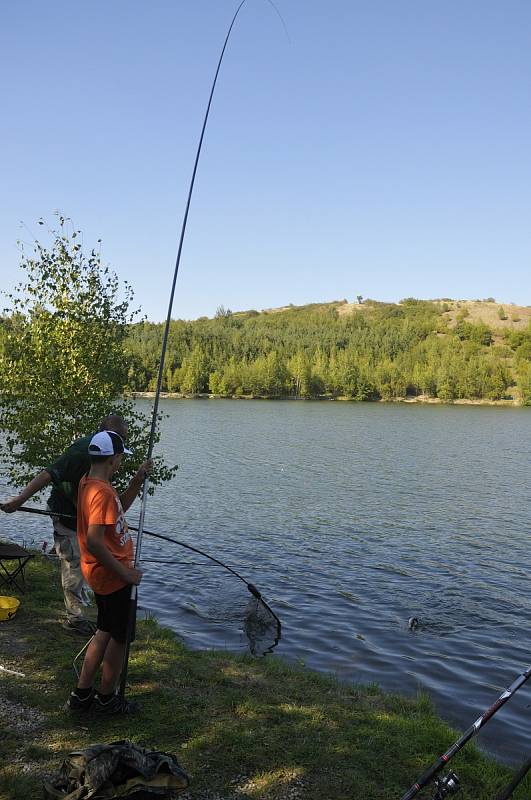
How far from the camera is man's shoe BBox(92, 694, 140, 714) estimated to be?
601 centimetres

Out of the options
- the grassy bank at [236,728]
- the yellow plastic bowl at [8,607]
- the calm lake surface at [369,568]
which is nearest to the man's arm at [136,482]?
the grassy bank at [236,728]

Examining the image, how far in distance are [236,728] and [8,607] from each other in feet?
13.8

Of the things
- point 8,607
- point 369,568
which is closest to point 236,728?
point 8,607

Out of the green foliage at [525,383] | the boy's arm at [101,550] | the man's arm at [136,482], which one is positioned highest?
the green foliage at [525,383]

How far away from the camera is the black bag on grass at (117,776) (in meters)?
4.43

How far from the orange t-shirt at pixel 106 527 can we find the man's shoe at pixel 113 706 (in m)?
1.07

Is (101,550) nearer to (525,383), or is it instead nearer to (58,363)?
(58,363)

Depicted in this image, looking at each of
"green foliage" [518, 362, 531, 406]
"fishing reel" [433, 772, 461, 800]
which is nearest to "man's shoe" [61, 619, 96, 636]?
"fishing reel" [433, 772, 461, 800]

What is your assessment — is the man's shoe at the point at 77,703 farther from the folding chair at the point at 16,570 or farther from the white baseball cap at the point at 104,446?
the folding chair at the point at 16,570

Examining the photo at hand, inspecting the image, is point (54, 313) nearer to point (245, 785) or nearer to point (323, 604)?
point (323, 604)

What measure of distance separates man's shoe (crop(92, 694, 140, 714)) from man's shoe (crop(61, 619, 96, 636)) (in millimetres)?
2387

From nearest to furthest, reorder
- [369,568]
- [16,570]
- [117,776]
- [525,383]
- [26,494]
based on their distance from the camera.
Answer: [117,776]
[26,494]
[16,570]
[369,568]
[525,383]

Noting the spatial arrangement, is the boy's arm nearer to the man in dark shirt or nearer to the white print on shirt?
the white print on shirt

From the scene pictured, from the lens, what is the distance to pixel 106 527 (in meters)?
5.78
